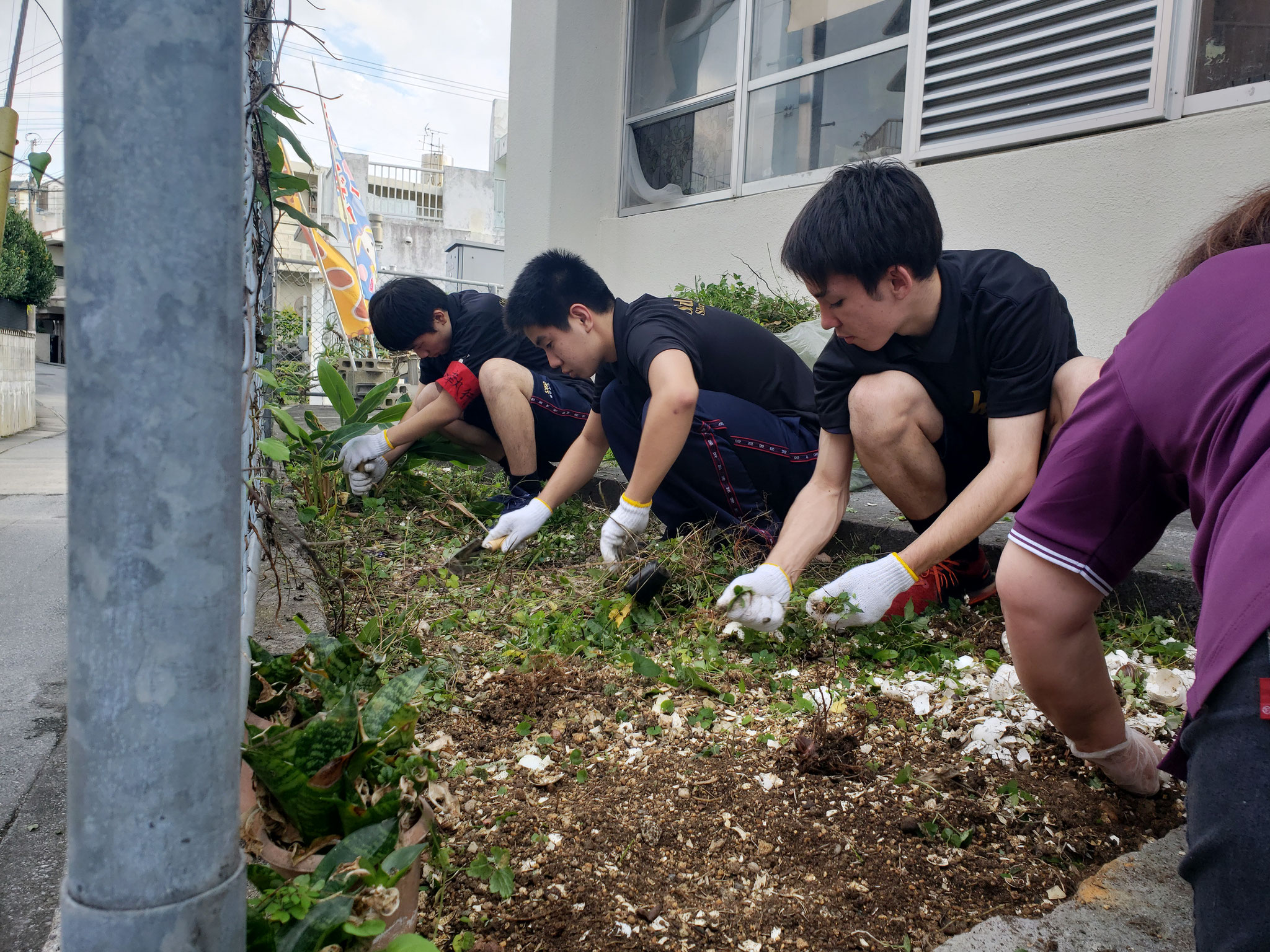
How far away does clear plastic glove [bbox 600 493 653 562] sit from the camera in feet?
9.46

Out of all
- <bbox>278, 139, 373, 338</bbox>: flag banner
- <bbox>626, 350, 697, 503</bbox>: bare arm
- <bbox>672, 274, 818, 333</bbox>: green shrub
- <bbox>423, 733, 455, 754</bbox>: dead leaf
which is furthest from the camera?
<bbox>278, 139, 373, 338</bbox>: flag banner

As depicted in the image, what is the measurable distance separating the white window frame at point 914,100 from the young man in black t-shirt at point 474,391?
181 centimetres

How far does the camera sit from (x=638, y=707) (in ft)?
5.91

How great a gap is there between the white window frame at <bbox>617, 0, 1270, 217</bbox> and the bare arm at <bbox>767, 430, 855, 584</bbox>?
2.14 meters

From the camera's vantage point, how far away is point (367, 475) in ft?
13.4

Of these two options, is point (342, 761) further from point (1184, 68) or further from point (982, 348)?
point (1184, 68)

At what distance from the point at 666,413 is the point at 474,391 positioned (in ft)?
5.23

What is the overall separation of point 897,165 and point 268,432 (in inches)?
128

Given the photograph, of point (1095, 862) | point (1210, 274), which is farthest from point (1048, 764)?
point (1210, 274)

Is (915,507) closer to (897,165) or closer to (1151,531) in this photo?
(897,165)

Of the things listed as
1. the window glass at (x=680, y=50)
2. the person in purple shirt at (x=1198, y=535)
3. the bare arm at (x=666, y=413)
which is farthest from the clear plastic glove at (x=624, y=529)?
the window glass at (x=680, y=50)

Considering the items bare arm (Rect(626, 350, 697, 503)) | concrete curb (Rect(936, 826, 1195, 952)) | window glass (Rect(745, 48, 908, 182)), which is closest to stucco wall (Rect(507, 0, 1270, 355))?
window glass (Rect(745, 48, 908, 182))

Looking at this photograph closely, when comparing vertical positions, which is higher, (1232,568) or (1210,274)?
(1210,274)

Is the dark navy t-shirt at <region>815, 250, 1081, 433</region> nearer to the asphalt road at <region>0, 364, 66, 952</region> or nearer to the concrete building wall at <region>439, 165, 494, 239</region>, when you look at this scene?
the asphalt road at <region>0, 364, 66, 952</region>
